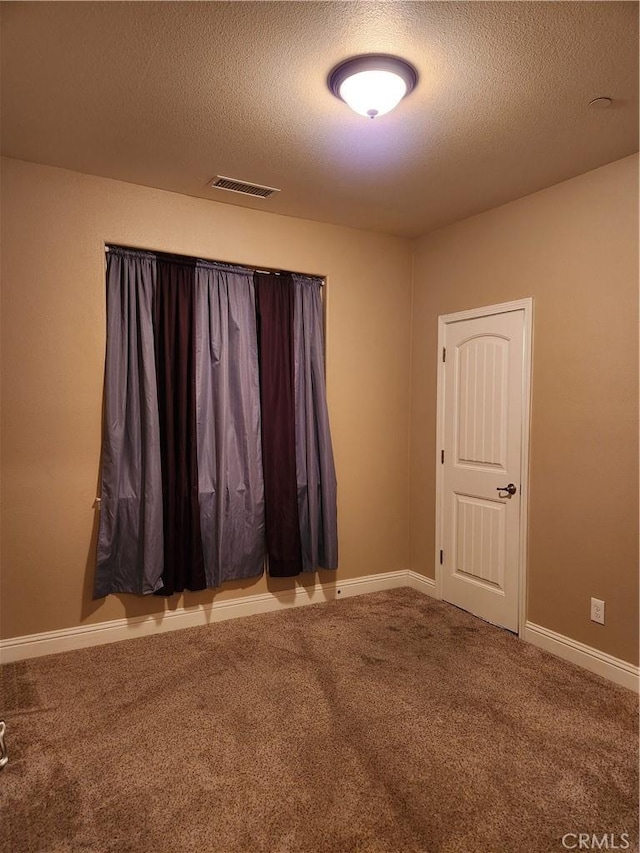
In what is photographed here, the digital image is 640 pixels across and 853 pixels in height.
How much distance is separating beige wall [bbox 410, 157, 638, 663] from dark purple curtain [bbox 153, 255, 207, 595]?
1996mm

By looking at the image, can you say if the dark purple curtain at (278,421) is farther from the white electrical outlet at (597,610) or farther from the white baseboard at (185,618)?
the white electrical outlet at (597,610)

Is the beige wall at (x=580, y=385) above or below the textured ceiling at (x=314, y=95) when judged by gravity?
below

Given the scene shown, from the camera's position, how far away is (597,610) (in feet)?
9.86

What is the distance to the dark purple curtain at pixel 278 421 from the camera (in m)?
3.76

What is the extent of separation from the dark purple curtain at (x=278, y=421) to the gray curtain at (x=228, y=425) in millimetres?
55

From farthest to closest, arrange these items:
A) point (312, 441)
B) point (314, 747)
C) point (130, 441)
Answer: point (312, 441) → point (130, 441) → point (314, 747)

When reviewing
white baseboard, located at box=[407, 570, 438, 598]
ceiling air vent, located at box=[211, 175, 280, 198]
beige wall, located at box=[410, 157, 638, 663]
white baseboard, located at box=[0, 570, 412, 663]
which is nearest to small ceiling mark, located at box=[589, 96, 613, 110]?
beige wall, located at box=[410, 157, 638, 663]

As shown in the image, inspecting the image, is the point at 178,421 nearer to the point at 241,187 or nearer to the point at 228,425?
the point at 228,425

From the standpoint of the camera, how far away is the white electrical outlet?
2982 mm

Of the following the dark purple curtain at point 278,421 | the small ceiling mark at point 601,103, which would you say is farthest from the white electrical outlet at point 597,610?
the small ceiling mark at point 601,103

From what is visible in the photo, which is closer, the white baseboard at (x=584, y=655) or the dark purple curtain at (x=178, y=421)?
the white baseboard at (x=584, y=655)

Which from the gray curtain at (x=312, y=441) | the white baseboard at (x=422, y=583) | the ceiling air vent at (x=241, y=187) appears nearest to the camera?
the ceiling air vent at (x=241, y=187)

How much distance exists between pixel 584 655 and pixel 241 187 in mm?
3353

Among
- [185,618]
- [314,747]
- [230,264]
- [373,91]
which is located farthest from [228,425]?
[373,91]
